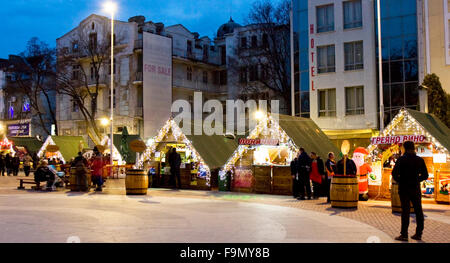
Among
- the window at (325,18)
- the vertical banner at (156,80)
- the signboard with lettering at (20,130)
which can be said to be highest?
the window at (325,18)

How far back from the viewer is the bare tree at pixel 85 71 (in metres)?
42.5

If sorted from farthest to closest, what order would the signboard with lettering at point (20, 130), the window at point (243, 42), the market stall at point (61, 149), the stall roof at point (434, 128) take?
the signboard with lettering at point (20, 130) < the window at point (243, 42) < the market stall at point (61, 149) < the stall roof at point (434, 128)

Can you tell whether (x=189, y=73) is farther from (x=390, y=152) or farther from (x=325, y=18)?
(x=390, y=152)

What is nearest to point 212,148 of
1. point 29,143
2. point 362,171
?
point 362,171

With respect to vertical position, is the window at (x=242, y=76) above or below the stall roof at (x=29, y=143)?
above

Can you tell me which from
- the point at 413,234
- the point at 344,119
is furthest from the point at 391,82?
the point at 413,234

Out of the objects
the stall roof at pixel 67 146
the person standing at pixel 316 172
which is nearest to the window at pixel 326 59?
the stall roof at pixel 67 146

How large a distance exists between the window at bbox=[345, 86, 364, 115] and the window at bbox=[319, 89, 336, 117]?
0.91m

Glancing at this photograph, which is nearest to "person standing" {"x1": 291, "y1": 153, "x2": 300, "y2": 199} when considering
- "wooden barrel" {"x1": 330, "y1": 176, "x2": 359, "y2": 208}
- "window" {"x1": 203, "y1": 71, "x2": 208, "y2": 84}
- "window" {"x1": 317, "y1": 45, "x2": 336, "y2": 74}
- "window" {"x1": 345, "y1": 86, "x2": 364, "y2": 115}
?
"wooden barrel" {"x1": 330, "y1": 176, "x2": 359, "y2": 208}

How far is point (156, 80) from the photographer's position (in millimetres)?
43781

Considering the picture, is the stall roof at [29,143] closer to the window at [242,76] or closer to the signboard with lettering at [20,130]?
the signboard with lettering at [20,130]

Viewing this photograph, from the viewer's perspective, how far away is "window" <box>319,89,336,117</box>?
3456cm

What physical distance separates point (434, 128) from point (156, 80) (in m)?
29.8
